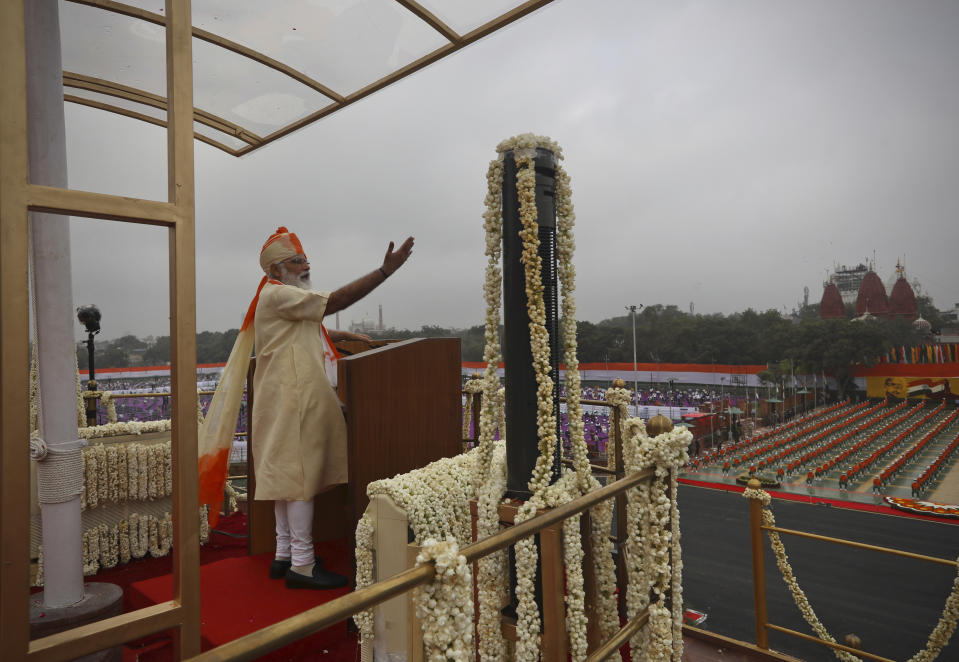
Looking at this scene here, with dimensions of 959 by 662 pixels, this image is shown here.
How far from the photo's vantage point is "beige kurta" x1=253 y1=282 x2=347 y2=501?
2.73m

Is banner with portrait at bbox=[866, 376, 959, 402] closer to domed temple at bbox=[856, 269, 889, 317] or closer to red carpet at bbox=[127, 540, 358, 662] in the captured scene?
domed temple at bbox=[856, 269, 889, 317]

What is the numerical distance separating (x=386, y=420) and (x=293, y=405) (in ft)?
1.72

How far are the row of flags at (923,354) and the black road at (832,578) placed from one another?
4.46 m

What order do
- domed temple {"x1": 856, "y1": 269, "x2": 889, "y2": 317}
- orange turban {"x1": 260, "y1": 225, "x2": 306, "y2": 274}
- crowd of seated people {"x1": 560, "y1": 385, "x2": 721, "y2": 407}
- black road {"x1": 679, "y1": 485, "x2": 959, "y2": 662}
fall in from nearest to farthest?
orange turban {"x1": 260, "y1": 225, "x2": 306, "y2": 274}, black road {"x1": 679, "y1": 485, "x2": 959, "y2": 662}, crowd of seated people {"x1": 560, "y1": 385, "x2": 721, "y2": 407}, domed temple {"x1": 856, "y1": 269, "x2": 889, "y2": 317}

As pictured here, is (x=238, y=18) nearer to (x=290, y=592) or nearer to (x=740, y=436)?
(x=290, y=592)

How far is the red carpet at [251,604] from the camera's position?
2.48 m

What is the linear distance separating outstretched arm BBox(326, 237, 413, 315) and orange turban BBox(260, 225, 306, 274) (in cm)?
47

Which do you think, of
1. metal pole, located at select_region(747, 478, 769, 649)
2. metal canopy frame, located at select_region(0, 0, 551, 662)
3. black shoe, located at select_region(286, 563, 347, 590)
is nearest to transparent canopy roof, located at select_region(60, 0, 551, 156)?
metal canopy frame, located at select_region(0, 0, 551, 662)

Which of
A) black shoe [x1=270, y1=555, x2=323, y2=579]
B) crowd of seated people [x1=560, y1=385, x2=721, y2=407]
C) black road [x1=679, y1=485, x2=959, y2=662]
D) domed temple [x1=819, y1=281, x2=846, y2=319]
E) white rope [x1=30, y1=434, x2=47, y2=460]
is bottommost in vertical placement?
black road [x1=679, y1=485, x2=959, y2=662]

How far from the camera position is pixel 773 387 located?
16906 mm

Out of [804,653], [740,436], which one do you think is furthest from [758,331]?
[804,653]

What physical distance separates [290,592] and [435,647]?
1.89m

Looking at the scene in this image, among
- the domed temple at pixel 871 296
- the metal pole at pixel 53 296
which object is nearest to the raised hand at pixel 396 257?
the metal pole at pixel 53 296

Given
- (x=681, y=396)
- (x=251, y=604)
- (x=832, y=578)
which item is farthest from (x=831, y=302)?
(x=251, y=604)
